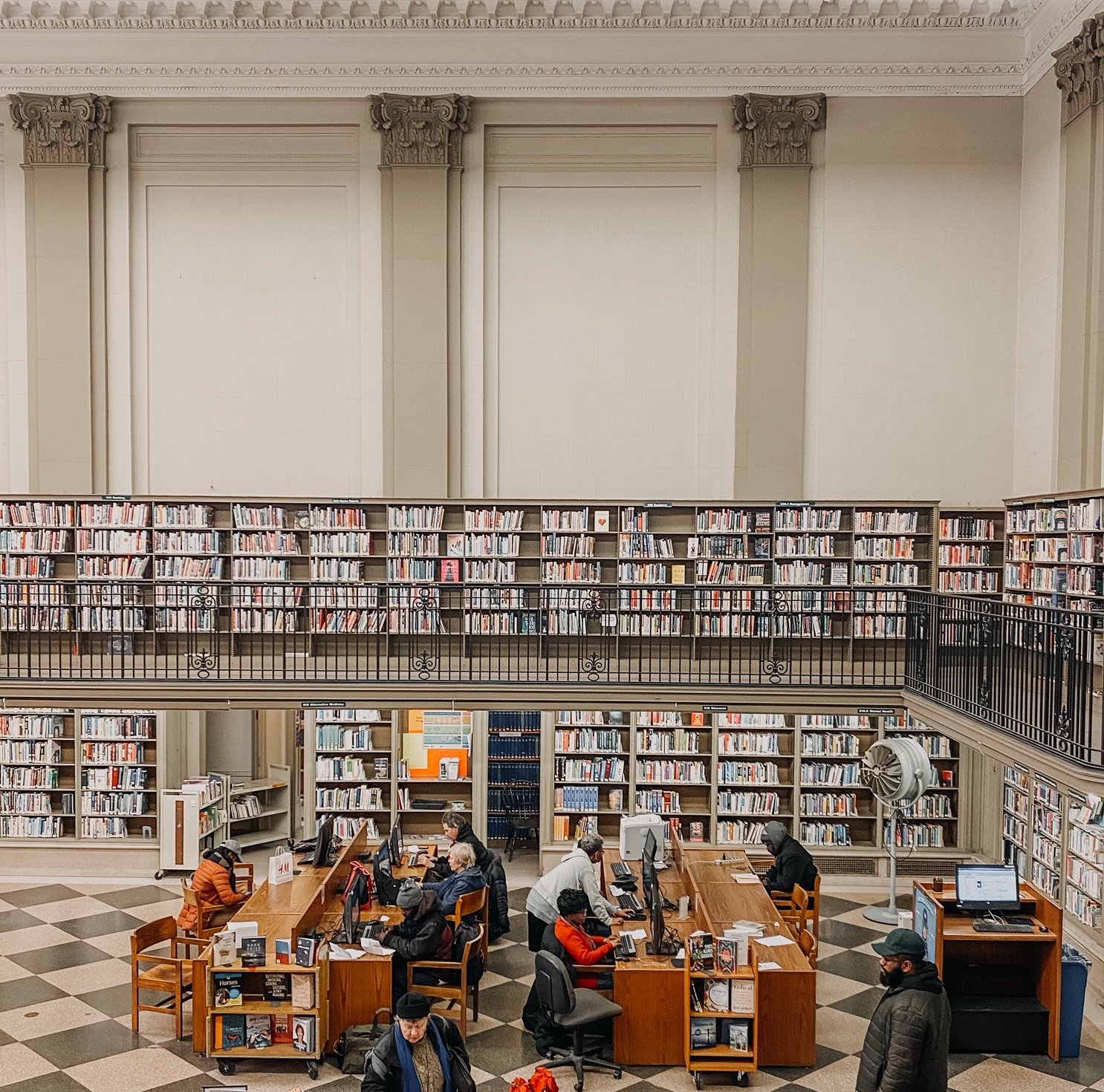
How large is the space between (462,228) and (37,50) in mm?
4641

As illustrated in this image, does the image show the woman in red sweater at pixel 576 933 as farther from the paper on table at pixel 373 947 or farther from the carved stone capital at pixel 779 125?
the carved stone capital at pixel 779 125

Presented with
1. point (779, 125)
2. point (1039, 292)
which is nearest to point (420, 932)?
point (1039, 292)

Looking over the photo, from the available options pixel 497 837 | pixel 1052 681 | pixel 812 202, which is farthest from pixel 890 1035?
pixel 812 202

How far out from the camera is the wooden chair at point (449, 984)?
22.3 ft

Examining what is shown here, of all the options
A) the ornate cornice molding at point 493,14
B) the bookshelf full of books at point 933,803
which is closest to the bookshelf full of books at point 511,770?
the bookshelf full of books at point 933,803

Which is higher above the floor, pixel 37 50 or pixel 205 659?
pixel 37 50

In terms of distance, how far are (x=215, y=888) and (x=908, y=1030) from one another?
15.4 feet

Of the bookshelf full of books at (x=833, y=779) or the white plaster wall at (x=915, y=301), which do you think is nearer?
the bookshelf full of books at (x=833, y=779)

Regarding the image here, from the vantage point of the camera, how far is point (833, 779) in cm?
1049

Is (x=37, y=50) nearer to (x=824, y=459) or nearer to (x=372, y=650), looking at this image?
(x=372, y=650)

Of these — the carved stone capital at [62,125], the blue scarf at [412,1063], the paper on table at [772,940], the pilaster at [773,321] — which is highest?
the carved stone capital at [62,125]

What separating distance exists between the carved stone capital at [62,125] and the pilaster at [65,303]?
11mm

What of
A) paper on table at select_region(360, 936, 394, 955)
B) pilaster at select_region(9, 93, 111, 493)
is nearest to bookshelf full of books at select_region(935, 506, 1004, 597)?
paper on table at select_region(360, 936, 394, 955)

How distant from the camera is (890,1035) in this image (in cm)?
509
